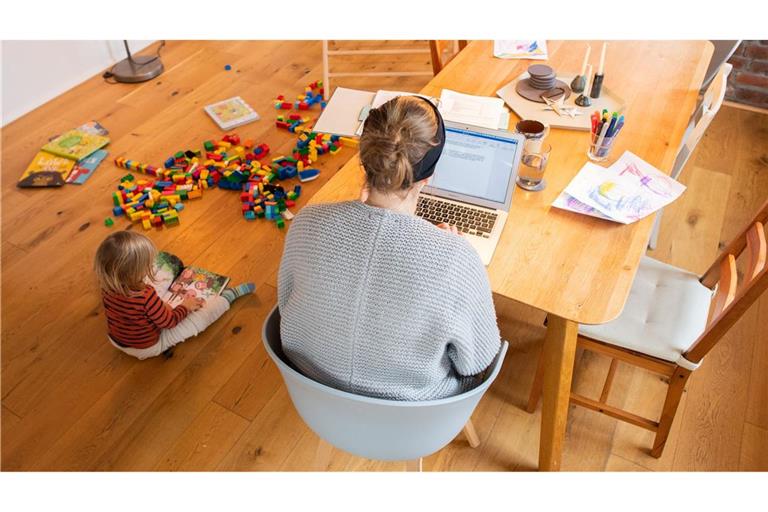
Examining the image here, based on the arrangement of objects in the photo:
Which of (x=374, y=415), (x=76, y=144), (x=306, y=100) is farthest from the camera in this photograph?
(x=306, y=100)

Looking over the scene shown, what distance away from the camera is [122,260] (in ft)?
6.42

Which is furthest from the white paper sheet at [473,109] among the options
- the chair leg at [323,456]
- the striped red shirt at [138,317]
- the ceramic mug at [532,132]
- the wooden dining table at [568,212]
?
the striped red shirt at [138,317]

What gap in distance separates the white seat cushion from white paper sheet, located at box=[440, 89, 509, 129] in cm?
68

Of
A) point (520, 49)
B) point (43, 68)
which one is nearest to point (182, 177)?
point (43, 68)

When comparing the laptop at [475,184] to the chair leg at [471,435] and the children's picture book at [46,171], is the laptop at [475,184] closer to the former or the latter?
the chair leg at [471,435]

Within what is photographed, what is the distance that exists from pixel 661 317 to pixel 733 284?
0.70ft

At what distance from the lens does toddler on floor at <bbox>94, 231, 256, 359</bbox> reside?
1.97m

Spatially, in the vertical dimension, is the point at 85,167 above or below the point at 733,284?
below

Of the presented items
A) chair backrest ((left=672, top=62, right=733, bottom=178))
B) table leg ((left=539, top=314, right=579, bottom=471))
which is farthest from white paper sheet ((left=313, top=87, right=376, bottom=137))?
chair backrest ((left=672, top=62, right=733, bottom=178))

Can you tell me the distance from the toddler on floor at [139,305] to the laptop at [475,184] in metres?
0.98

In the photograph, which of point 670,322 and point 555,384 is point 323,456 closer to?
point 555,384

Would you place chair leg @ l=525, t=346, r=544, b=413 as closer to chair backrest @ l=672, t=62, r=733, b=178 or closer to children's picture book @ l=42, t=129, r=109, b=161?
chair backrest @ l=672, t=62, r=733, b=178

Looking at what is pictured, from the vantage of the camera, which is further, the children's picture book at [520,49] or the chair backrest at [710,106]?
the children's picture book at [520,49]

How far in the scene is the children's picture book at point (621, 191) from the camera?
5.47ft
